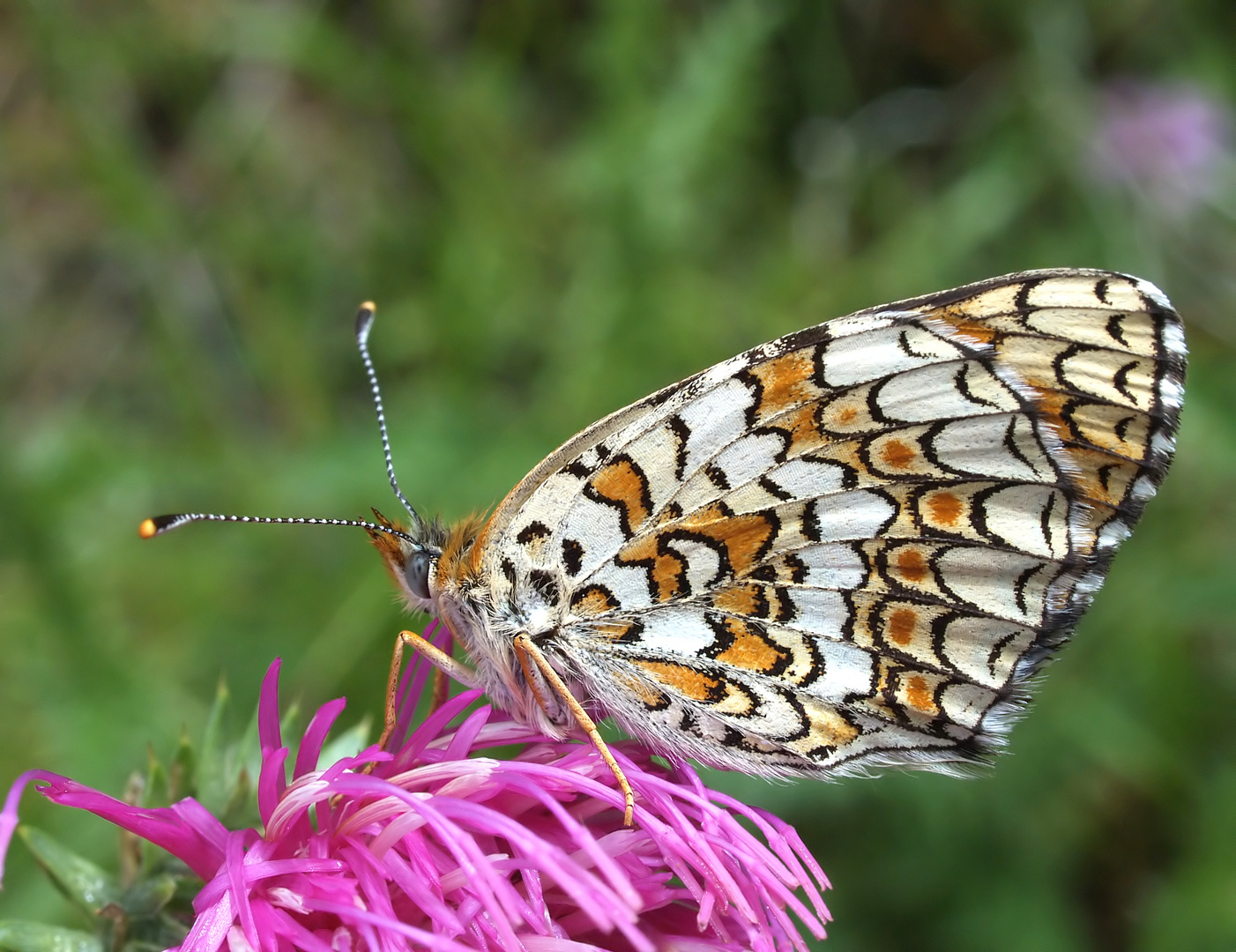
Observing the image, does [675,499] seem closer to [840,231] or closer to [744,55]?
[744,55]

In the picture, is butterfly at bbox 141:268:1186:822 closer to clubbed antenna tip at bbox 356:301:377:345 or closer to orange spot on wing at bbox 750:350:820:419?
orange spot on wing at bbox 750:350:820:419

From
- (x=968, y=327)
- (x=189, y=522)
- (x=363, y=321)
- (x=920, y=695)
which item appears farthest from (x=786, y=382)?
(x=189, y=522)

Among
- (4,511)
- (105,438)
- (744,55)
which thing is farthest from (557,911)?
(744,55)

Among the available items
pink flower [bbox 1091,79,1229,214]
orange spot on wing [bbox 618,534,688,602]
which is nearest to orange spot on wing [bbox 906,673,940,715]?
orange spot on wing [bbox 618,534,688,602]

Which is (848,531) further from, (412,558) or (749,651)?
(412,558)

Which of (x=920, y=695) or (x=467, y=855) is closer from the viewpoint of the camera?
(x=467, y=855)

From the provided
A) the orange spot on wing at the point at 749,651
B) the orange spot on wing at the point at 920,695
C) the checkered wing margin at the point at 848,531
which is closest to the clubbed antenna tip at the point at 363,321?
the checkered wing margin at the point at 848,531

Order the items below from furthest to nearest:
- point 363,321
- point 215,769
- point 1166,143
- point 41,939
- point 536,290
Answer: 1. point 1166,143
2. point 536,290
3. point 363,321
4. point 215,769
5. point 41,939
